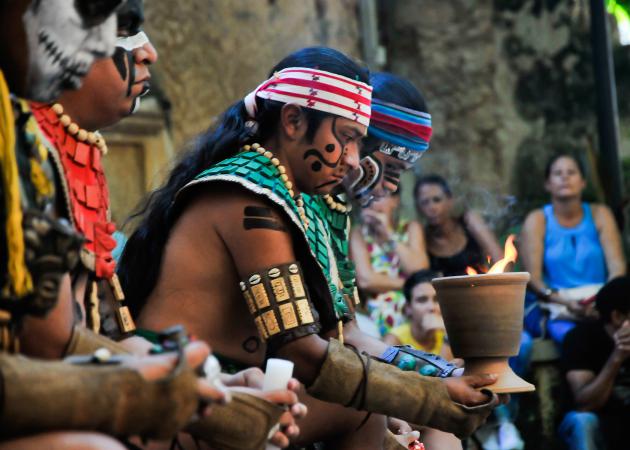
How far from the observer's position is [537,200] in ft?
31.8

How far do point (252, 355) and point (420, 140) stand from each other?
1.56m

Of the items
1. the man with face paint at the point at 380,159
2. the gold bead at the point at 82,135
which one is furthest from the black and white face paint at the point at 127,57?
the man with face paint at the point at 380,159

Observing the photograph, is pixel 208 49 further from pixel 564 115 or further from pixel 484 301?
pixel 484 301

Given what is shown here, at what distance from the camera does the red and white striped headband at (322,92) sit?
156 inches

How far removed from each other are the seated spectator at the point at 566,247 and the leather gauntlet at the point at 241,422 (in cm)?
476

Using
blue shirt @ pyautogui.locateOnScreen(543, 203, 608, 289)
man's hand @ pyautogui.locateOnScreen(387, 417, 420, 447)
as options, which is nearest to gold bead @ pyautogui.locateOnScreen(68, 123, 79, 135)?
man's hand @ pyautogui.locateOnScreen(387, 417, 420, 447)

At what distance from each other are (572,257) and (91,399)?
Result: 585cm

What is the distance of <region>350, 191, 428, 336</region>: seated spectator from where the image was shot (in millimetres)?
7312

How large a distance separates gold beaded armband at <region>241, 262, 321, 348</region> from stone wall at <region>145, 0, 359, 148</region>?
4.33m

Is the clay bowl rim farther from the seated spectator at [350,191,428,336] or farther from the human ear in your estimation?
the seated spectator at [350,191,428,336]

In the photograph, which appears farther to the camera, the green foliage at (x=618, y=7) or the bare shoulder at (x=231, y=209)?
the green foliage at (x=618, y=7)

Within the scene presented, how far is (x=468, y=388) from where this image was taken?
12.4 ft

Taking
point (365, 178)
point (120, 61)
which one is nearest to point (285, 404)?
point (120, 61)

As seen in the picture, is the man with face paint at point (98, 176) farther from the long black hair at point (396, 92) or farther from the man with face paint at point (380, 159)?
the long black hair at point (396, 92)
